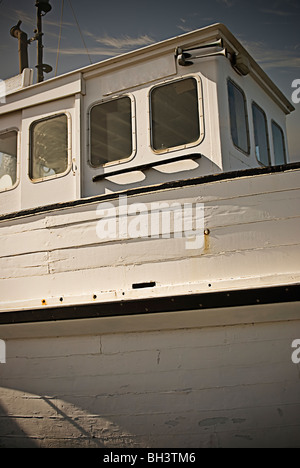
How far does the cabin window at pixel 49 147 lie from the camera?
5.45 m

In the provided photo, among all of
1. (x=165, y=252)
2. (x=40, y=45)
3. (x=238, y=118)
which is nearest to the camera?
(x=165, y=252)

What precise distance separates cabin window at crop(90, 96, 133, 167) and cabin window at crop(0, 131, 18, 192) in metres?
1.11

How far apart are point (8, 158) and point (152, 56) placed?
6.93 ft

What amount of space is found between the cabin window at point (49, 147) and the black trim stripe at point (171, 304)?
1.73m

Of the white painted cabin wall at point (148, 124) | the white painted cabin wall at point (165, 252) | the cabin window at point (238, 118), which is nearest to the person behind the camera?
the white painted cabin wall at point (165, 252)

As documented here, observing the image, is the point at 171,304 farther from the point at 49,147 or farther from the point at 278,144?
the point at 278,144

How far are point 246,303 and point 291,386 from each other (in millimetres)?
690

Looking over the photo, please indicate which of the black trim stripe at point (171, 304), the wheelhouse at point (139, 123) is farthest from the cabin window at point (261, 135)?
the black trim stripe at point (171, 304)

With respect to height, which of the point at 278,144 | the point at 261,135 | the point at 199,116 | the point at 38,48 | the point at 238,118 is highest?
the point at 38,48

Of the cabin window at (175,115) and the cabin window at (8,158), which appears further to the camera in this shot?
the cabin window at (8,158)

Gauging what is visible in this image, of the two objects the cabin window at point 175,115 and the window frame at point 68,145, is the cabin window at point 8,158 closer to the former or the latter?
the window frame at point 68,145

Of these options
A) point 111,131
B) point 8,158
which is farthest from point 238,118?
point 8,158

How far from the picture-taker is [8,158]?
232 inches
